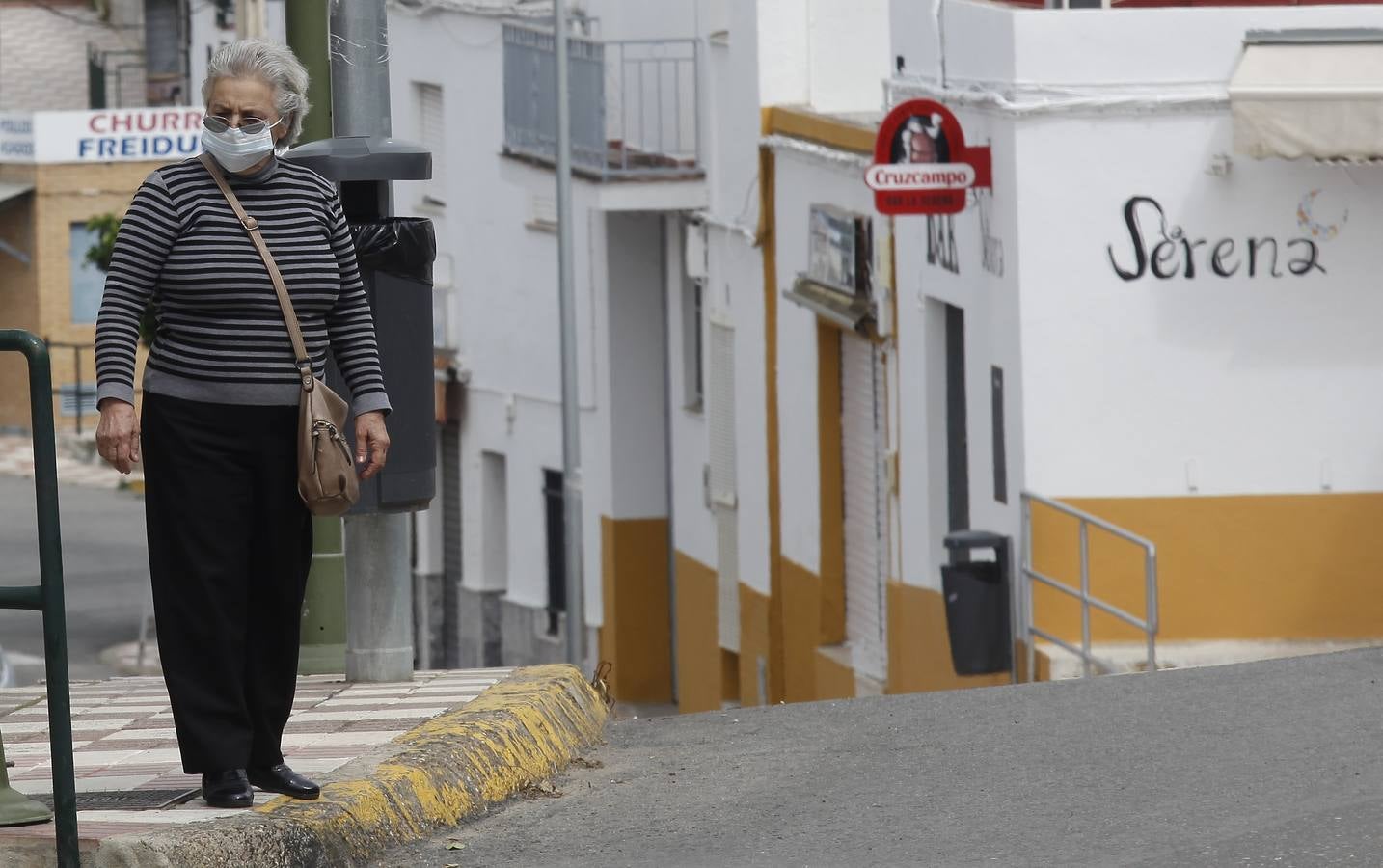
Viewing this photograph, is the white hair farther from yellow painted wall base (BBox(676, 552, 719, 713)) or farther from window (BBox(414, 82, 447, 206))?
window (BBox(414, 82, 447, 206))

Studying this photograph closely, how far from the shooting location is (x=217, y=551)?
6.05 metres

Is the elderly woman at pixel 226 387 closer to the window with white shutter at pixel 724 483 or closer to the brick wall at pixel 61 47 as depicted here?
the window with white shutter at pixel 724 483

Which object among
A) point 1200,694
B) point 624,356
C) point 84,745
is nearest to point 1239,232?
point 1200,694

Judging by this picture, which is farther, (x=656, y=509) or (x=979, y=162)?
(x=656, y=509)

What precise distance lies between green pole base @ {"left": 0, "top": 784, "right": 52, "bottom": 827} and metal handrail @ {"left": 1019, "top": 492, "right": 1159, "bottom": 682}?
8.31m

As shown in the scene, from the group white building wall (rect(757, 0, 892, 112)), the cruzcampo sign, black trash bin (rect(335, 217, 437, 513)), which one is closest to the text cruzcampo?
the cruzcampo sign

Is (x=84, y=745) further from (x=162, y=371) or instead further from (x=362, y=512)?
(x=162, y=371)

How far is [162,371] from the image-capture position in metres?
6.02

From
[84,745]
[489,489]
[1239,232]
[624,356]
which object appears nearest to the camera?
[84,745]

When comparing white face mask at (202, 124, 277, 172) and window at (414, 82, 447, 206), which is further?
window at (414, 82, 447, 206)

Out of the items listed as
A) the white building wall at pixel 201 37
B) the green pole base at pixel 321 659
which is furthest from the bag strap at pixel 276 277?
the white building wall at pixel 201 37

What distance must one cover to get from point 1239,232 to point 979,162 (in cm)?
153

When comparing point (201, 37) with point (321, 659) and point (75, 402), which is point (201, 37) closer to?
point (75, 402)

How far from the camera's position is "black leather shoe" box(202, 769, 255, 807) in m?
6.12
